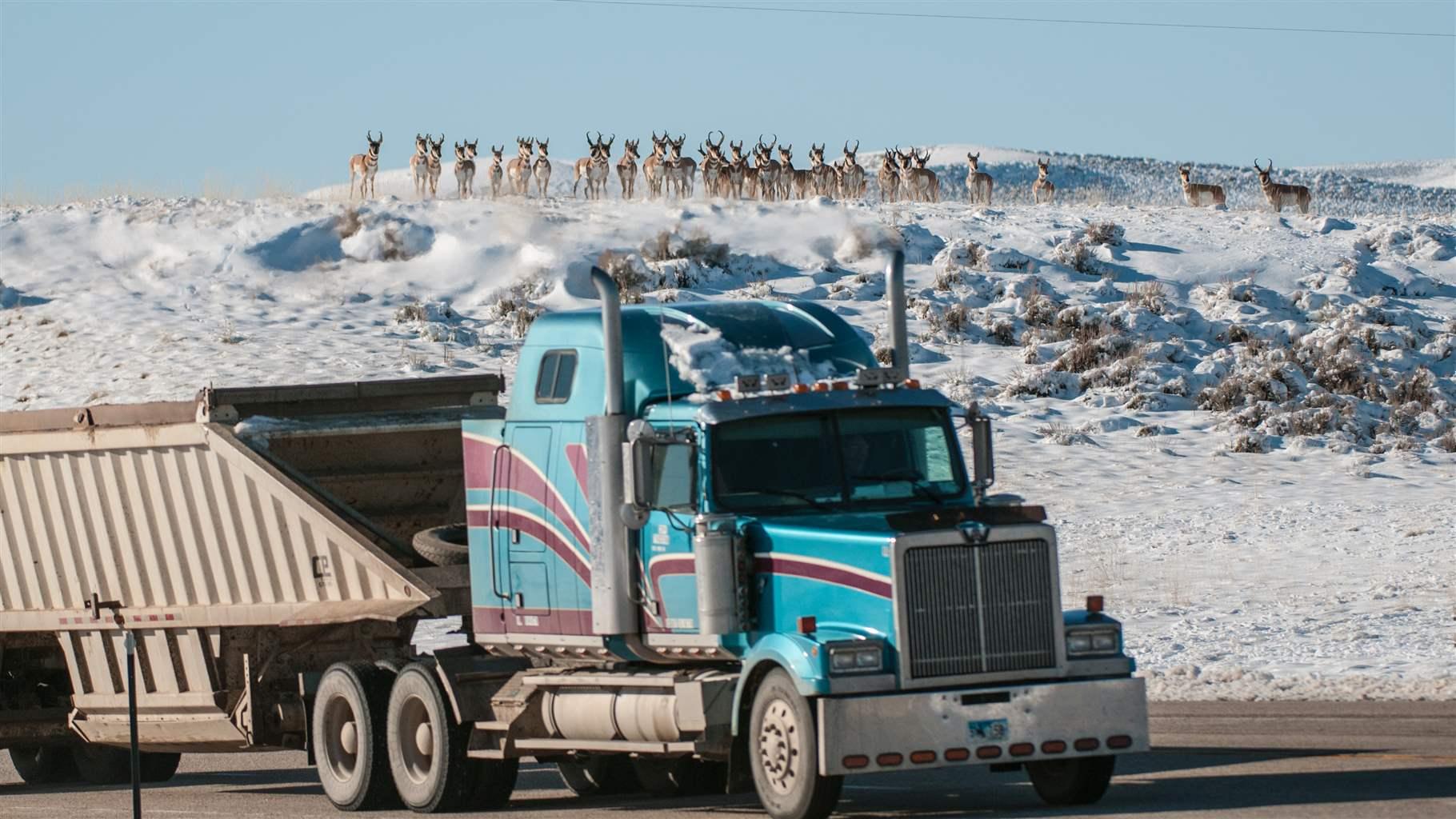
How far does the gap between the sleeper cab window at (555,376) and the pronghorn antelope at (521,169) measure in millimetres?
38787

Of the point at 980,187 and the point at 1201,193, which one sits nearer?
the point at 980,187

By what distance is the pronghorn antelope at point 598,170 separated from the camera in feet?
174

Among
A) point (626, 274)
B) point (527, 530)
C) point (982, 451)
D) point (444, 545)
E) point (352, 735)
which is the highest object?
point (982, 451)

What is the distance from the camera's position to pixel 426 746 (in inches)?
571

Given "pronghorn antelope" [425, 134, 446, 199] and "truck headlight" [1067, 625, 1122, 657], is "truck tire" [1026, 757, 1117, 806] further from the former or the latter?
"pronghorn antelope" [425, 134, 446, 199]

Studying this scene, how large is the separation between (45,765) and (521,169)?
36.1 meters

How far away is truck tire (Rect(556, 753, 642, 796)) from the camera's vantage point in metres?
15.5

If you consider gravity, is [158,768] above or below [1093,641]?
below

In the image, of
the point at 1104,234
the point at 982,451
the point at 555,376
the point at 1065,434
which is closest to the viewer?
the point at 982,451

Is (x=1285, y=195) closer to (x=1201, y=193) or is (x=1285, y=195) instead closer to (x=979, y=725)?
(x=1201, y=193)

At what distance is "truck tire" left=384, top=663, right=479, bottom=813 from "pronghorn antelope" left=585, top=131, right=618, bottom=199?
126ft

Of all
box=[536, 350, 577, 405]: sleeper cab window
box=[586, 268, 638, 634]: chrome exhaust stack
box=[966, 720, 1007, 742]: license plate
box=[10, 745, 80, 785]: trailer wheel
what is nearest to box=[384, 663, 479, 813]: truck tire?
box=[586, 268, 638, 634]: chrome exhaust stack

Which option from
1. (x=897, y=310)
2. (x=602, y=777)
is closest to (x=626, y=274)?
(x=602, y=777)

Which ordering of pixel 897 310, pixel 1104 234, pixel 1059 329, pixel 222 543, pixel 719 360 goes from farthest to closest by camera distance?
pixel 1104 234 < pixel 1059 329 < pixel 222 543 < pixel 897 310 < pixel 719 360
